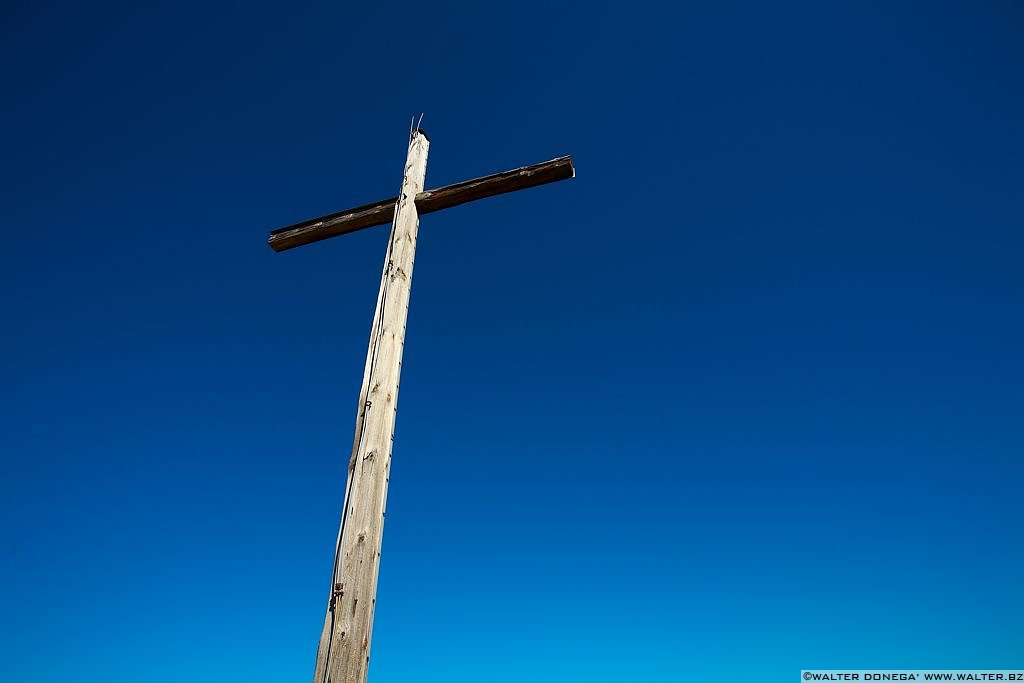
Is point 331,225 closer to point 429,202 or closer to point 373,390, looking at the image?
point 429,202

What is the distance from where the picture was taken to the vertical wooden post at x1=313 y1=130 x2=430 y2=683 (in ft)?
9.82

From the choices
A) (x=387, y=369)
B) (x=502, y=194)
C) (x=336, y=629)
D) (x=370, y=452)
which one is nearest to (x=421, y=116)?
(x=502, y=194)

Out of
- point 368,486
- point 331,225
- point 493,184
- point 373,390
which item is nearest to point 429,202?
point 493,184

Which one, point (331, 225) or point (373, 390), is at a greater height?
point (331, 225)

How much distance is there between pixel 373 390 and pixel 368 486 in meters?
0.64

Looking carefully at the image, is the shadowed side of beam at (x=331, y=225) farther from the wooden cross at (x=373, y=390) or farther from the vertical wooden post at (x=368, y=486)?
the vertical wooden post at (x=368, y=486)

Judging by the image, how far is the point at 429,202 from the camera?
4762 mm

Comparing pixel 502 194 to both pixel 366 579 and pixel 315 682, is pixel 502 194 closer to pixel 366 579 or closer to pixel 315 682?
pixel 366 579

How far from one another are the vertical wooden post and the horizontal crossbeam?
30cm

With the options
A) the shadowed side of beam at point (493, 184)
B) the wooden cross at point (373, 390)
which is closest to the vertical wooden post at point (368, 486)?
the wooden cross at point (373, 390)

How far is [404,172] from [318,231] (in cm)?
89

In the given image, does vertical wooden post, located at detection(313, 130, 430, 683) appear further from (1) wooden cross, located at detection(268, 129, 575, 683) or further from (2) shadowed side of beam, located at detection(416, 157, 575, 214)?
(2) shadowed side of beam, located at detection(416, 157, 575, 214)

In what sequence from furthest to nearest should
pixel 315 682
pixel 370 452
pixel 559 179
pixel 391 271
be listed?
pixel 559 179 < pixel 391 271 < pixel 370 452 < pixel 315 682

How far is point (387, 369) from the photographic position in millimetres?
→ 3809
